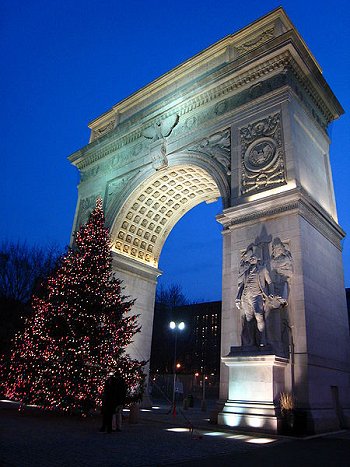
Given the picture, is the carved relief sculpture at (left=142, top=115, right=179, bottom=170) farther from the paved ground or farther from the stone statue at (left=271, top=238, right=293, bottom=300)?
the paved ground

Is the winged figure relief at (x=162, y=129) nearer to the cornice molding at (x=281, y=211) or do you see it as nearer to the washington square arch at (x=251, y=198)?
the washington square arch at (x=251, y=198)

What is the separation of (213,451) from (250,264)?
6.62m

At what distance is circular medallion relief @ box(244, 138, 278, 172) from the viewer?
50.8 ft

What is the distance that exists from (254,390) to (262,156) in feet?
28.9

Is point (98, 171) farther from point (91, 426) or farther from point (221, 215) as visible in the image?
point (91, 426)

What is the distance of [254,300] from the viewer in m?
12.7

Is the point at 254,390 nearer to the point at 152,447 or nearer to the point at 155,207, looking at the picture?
the point at 152,447

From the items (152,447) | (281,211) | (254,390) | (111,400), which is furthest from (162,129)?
(152,447)

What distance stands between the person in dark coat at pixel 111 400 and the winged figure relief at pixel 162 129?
1332 centimetres

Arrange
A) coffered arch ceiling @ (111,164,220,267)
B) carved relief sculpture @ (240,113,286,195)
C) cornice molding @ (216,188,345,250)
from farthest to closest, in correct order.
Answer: coffered arch ceiling @ (111,164,220,267) < carved relief sculpture @ (240,113,286,195) < cornice molding @ (216,188,345,250)

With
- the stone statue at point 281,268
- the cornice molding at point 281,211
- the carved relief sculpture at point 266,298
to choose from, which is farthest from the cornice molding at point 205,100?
the stone statue at point 281,268

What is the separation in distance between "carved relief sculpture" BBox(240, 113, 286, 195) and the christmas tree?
257 inches

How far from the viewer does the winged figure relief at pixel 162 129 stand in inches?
796

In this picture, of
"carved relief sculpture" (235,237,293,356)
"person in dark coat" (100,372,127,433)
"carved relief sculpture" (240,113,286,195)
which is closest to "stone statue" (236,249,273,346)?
"carved relief sculpture" (235,237,293,356)
